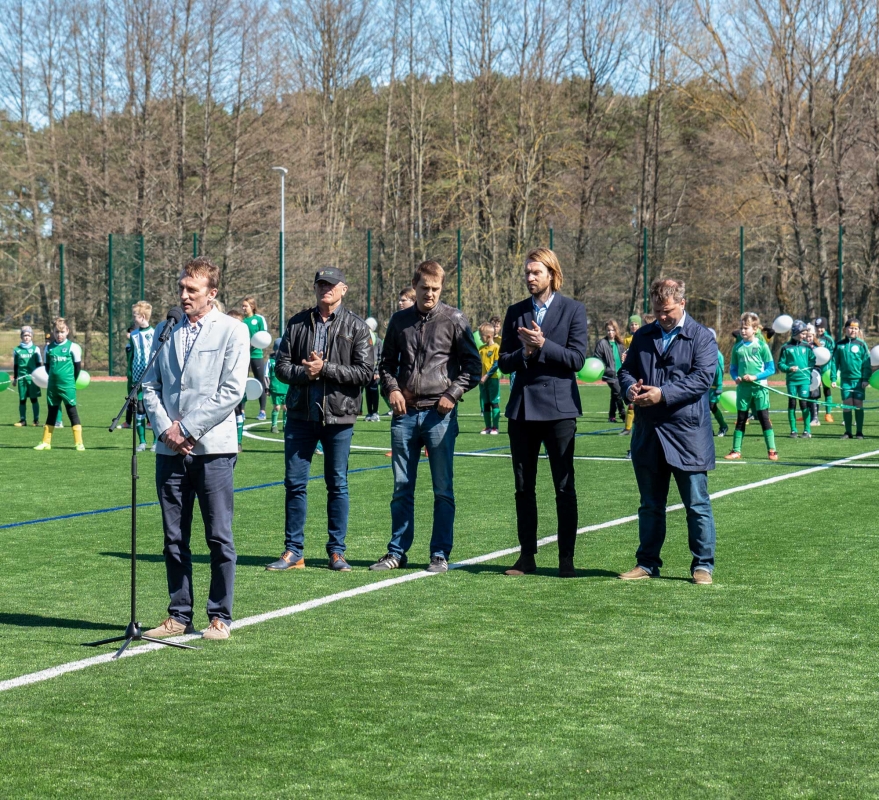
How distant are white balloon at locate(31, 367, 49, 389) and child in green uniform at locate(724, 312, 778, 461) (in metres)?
9.48

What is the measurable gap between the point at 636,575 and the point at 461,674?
265 cm

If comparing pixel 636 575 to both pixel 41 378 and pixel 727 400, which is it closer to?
pixel 727 400

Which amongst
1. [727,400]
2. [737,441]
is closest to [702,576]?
[737,441]

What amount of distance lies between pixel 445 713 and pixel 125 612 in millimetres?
2688

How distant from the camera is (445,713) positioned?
5.39m

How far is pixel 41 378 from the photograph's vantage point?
1855cm

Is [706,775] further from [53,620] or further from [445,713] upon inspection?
[53,620]

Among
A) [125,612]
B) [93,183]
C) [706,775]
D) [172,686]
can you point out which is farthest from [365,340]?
[93,183]

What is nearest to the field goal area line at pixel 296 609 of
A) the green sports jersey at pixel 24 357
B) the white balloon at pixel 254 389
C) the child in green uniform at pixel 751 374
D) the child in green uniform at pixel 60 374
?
the child in green uniform at pixel 751 374

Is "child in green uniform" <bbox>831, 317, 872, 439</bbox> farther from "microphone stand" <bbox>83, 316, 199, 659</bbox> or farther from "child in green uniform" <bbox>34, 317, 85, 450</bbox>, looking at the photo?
"microphone stand" <bbox>83, 316, 199, 659</bbox>

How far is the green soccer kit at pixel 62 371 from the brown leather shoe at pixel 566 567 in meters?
11.2

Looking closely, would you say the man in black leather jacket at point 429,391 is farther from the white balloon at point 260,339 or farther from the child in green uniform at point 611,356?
the white balloon at point 260,339

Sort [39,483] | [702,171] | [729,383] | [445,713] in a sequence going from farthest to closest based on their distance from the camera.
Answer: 1. [702,171]
2. [729,383]
3. [39,483]
4. [445,713]

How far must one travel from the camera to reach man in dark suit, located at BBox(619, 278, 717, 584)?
27.1 feet
